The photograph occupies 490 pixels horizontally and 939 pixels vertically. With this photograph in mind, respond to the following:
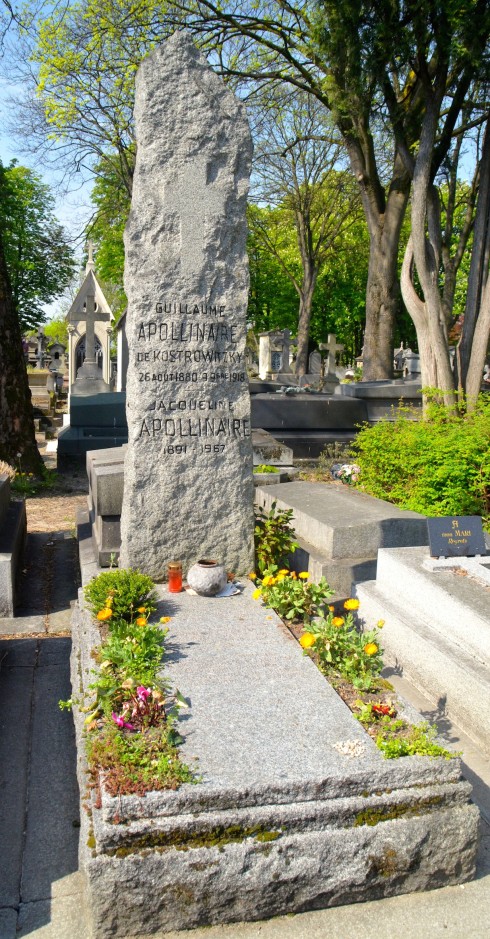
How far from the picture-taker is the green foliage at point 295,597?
482 centimetres

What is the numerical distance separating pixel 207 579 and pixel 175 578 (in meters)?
0.26

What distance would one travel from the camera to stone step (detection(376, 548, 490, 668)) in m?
4.34

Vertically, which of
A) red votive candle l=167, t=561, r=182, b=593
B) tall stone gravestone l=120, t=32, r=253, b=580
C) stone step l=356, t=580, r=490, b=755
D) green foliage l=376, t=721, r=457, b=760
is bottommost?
stone step l=356, t=580, r=490, b=755

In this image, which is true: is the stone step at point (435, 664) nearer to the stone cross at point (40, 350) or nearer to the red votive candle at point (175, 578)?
the red votive candle at point (175, 578)

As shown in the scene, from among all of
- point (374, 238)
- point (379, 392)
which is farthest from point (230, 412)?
point (374, 238)

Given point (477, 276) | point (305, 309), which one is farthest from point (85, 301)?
point (477, 276)

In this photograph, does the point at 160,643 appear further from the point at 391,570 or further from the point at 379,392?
the point at 379,392

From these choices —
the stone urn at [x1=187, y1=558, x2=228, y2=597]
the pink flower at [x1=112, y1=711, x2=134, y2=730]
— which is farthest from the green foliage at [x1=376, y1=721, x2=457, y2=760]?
the stone urn at [x1=187, y1=558, x2=228, y2=597]

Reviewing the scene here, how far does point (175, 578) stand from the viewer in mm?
5109

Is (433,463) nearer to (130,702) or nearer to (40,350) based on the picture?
(130,702)

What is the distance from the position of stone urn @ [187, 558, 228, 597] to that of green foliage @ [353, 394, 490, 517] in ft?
10.4

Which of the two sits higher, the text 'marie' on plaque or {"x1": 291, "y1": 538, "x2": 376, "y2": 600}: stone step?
A: the text 'marie' on plaque

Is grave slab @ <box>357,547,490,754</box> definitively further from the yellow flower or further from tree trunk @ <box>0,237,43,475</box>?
tree trunk @ <box>0,237,43,475</box>

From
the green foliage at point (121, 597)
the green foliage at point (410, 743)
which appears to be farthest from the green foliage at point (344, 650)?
the green foliage at point (121, 597)
